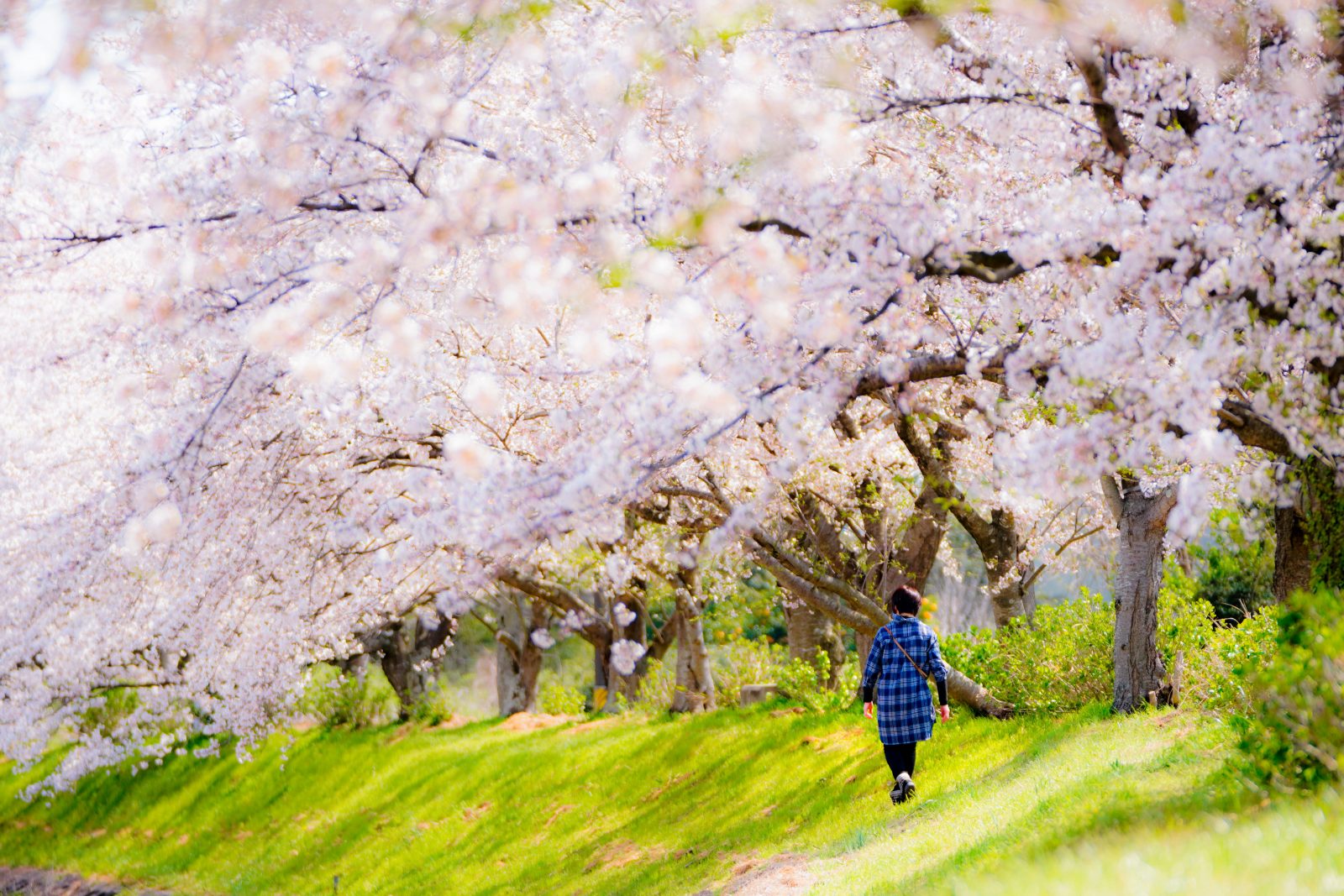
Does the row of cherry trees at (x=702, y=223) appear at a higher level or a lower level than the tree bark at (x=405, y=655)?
higher

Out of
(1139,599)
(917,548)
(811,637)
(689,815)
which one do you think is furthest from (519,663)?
(1139,599)

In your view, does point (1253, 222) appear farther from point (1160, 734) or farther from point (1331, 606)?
point (1160, 734)

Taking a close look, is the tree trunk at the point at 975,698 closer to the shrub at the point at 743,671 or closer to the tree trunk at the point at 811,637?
the tree trunk at the point at 811,637

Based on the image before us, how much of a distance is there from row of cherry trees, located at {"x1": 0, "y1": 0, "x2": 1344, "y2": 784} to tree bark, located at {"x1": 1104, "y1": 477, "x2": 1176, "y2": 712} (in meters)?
2.65

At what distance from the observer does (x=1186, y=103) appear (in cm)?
691

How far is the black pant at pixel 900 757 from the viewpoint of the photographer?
35.0ft

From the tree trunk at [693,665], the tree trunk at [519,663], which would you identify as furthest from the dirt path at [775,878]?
the tree trunk at [519,663]

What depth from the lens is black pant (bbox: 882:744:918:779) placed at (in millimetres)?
10656

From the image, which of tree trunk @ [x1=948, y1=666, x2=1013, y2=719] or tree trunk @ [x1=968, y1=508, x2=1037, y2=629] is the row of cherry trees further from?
tree trunk @ [x1=968, y1=508, x2=1037, y2=629]

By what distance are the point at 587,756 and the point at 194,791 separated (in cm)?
1073

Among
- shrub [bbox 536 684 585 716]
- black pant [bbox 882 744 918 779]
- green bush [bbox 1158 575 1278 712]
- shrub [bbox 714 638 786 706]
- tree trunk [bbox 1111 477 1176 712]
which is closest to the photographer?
green bush [bbox 1158 575 1278 712]

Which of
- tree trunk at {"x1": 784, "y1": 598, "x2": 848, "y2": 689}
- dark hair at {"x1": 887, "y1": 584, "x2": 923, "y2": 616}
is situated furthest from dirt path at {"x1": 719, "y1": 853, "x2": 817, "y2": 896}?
tree trunk at {"x1": 784, "y1": 598, "x2": 848, "y2": 689}

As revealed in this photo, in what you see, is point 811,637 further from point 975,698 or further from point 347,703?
point 347,703

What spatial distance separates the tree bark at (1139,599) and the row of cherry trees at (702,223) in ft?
8.71
